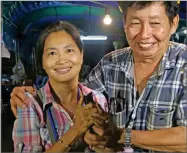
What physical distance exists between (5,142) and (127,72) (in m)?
0.95

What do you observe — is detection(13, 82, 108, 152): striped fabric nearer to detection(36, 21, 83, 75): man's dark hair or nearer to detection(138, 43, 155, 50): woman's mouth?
detection(36, 21, 83, 75): man's dark hair

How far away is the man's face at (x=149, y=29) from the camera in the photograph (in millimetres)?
1675

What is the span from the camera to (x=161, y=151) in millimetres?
1771

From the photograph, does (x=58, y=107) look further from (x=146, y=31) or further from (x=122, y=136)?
(x=146, y=31)

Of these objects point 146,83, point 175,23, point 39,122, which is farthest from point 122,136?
point 175,23

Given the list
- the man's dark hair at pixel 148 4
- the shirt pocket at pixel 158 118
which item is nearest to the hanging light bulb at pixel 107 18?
the man's dark hair at pixel 148 4

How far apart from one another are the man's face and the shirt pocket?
37 centimetres

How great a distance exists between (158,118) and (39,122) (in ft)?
2.56

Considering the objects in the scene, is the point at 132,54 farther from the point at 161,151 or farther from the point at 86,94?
the point at 161,151

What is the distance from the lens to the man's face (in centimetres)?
167

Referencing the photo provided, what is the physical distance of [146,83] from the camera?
177 cm

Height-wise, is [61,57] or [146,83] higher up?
[61,57]

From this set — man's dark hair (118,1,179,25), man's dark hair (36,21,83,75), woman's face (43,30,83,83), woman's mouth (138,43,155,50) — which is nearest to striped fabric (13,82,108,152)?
woman's face (43,30,83,83)

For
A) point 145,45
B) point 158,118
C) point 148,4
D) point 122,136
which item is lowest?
point 122,136
